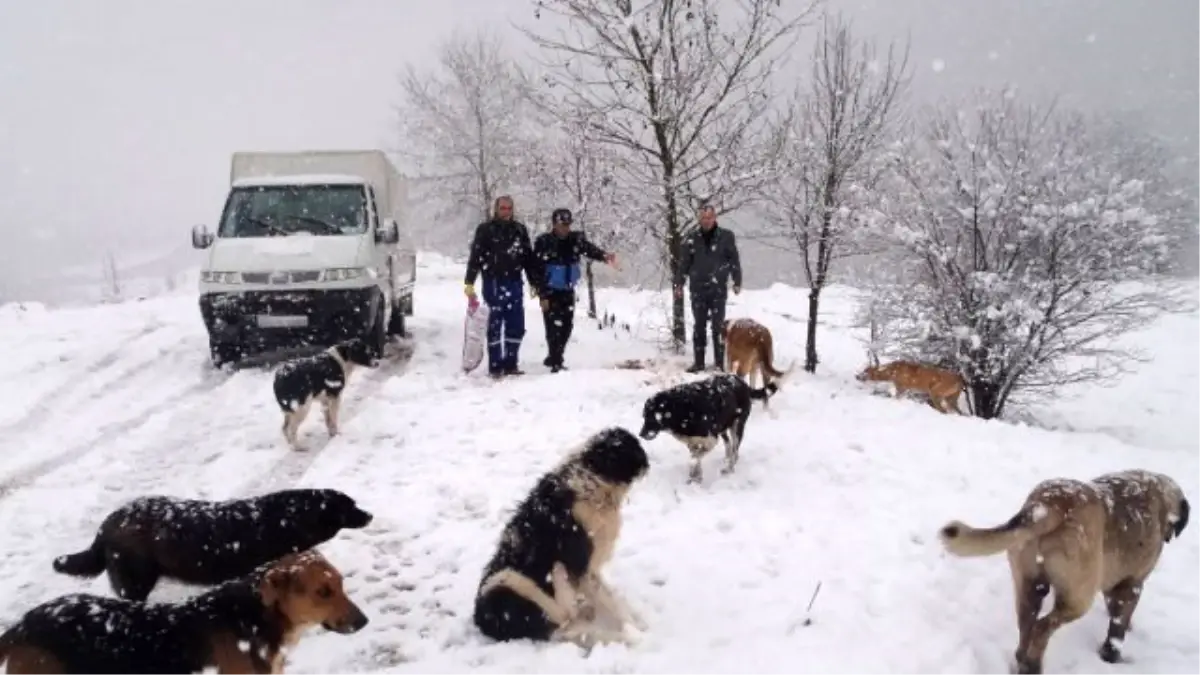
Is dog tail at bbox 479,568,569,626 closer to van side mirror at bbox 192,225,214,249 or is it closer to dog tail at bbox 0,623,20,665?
dog tail at bbox 0,623,20,665

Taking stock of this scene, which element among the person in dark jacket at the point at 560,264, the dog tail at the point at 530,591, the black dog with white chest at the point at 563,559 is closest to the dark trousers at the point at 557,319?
the person in dark jacket at the point at 560,264

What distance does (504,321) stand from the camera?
30.3ft

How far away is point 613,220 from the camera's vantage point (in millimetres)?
12922

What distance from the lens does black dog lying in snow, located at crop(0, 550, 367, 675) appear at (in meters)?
2.59

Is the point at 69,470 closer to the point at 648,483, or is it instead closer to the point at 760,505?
the point at 648,483

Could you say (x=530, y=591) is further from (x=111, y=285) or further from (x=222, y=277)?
(x=111, y=285)

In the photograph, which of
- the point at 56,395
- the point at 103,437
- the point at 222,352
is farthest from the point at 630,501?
the point at 56,395

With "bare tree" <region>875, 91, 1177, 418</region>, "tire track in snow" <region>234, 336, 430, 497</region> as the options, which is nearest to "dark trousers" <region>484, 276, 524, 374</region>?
"tire track in snow" <region>234, 336, 430, 497</region>

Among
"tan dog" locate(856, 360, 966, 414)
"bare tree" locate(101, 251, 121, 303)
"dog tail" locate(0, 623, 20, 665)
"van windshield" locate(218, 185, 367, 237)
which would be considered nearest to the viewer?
"dog tail" locate(0, 623, 20, 665)

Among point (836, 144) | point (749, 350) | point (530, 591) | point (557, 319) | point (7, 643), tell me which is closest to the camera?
point (7, 643)

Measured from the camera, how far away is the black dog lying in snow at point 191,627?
259 cm

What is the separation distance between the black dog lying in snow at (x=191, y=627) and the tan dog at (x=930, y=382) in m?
9.33

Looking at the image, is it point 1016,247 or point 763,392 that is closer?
point 763,392

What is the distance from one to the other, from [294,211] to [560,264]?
4010mm
